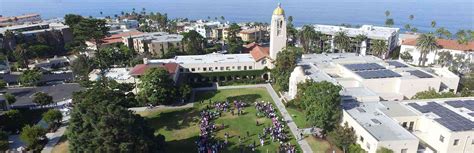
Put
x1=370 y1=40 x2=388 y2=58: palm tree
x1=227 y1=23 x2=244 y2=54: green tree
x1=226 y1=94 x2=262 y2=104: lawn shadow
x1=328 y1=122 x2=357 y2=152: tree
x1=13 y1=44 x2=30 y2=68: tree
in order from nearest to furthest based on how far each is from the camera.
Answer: x1=328 y1=122 x2=357 y2=152: tree < x1=226 y1=94 x2=262 y2=104: lawn shadow < x1=13 y1=44 x2=30 y2=68: tree < x1=370 y1=40 x2=388 y2=58: palm tree < x1=227 y1=23 x2=244 y2=54: green tree

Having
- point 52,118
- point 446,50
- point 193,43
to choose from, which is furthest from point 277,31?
point 446,50

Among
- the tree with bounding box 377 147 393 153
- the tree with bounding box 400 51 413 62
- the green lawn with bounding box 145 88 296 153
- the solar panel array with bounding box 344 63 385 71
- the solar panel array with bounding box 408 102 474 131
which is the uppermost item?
the solar panel array with bounding box 344 63 385 71

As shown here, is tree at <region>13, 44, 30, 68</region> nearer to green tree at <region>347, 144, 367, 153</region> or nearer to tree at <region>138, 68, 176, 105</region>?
tree at <region>138, 68, 176, 105</region>

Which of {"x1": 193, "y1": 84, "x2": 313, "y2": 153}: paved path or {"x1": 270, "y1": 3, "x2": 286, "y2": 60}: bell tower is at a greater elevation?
{"x1": 270, "y1": 3, "x2": 286, "y2": 60}: bell tower

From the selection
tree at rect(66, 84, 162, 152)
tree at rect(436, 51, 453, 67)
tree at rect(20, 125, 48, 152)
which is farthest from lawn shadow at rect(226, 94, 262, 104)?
tree at rect(436, 51, 453, 67)

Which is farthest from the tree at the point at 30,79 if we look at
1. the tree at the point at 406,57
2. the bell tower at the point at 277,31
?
the tree at the point at 406,57
